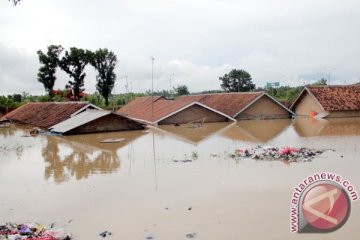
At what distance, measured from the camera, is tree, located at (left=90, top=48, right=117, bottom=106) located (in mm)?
37312

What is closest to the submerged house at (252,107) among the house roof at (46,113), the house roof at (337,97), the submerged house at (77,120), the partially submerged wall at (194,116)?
the partially submerged wall at (194,116)

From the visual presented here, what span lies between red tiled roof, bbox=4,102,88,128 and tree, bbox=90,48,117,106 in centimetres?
735

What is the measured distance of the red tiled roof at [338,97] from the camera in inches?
1088

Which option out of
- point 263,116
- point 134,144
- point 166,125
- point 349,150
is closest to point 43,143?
point 134,144

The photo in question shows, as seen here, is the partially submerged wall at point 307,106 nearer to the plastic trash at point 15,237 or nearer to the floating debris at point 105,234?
the floating debris at point 105,234

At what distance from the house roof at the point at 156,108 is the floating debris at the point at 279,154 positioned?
44.4ft

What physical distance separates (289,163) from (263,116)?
1902 centimetres

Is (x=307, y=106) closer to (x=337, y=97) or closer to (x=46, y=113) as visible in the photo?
(x=337, y=97)

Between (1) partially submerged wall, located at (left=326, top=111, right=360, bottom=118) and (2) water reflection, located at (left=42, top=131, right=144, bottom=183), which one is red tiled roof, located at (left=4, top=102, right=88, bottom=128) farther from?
(1) partially submerged wall, located at (left=326, top=111, right=360, bottom=118)

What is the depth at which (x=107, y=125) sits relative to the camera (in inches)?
861

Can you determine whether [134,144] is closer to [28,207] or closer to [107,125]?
[107,125]

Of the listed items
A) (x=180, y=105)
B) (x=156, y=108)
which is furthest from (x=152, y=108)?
(x=180, y=105)

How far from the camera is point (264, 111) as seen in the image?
2989 cm

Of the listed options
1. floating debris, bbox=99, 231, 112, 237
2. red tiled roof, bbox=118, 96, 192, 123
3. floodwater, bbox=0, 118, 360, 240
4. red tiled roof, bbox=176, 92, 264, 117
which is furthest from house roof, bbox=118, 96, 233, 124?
floating debris, bbox=99, 231, 112, 237
